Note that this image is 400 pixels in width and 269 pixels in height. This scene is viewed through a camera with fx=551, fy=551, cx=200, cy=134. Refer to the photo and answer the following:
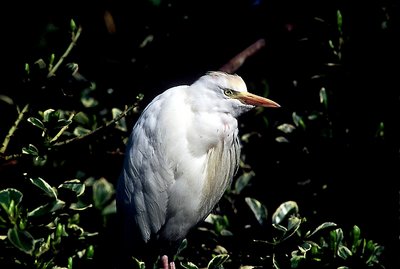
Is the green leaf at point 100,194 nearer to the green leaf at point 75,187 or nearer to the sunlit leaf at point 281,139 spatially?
the green leaf at point 75,187

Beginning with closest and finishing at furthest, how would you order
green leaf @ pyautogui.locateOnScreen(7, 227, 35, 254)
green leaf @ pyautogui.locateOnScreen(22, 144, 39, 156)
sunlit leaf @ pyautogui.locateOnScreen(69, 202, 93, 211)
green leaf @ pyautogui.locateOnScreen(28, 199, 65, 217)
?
green leaf @ pyautogui.locateOnScreen(7, 227, 35, 254), green leaf @ pyautogui.locateOnScreen(28, 199, 65, 217), green leaf @ pyautogui.locateOnScreen(22, 144, 39, 156), sunlit leaf @ pyautogui.locateOnScreen(69, 202, 93, 211)

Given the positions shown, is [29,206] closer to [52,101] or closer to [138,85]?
[52,101]

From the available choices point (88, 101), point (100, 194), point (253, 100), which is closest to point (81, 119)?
point (88, 101)

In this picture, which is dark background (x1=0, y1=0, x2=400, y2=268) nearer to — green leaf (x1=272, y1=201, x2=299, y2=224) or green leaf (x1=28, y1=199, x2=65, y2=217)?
green leaf (x1=272, y1=201, x2=299, y2=224)

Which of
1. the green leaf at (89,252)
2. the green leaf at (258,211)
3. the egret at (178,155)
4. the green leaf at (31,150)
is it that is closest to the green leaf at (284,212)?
the green leaf at (258,211)

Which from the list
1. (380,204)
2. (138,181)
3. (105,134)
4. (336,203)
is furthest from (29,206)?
(380,204)

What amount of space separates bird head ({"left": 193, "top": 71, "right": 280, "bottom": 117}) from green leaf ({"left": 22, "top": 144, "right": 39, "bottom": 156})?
0.66 meters

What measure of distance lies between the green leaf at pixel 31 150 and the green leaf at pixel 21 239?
1.11ft

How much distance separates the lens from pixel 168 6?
109 inches

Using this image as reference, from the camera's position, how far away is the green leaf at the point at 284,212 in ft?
6.80

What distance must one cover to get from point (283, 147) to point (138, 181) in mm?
643

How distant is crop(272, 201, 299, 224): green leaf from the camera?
2.07 meters

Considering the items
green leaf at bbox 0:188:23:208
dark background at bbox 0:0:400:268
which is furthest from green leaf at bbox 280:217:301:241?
green leaf at bbox 0:188:23:208

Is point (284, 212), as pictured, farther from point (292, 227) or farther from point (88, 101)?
point (88, 101)
